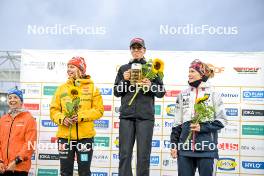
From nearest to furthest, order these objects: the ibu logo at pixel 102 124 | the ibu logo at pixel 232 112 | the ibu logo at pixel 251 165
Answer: the ibu logo at pixel 251 165, the ibu logo at pixel 232 112, the ibu logo at pixel 102 124

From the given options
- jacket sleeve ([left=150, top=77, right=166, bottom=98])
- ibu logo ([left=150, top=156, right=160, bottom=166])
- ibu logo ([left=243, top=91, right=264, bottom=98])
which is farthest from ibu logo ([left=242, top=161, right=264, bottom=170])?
jacket sleeve ([left=150, top=77, right=166, bottom=98])

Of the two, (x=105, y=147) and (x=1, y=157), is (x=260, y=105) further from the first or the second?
(x=1, y=157)

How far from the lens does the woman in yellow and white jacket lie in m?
4.38

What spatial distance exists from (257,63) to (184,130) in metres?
3.04

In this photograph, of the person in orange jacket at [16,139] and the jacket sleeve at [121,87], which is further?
the person in orange jacket at [16,139]

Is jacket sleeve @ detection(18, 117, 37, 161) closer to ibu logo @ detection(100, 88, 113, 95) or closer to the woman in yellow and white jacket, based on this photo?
the woman in yellow and white jacket

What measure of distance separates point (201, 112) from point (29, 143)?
7.30 ft

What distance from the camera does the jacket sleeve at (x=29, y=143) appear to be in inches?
190

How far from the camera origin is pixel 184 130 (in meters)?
4.16

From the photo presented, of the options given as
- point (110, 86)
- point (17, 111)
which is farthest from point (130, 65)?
point (110, 86)

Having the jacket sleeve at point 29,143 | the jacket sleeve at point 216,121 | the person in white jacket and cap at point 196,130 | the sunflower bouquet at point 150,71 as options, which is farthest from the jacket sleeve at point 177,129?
the jacket sleeve at point 29,143

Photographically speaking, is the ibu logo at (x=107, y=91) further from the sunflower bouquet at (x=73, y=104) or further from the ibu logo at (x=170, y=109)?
the sunflower bouquet at (x=73, y=104)

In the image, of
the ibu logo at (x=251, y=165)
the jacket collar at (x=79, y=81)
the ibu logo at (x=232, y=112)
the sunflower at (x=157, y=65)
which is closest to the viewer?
the sunflower at (x=157, y=65)

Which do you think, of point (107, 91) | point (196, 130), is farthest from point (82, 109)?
point (107, 91)
